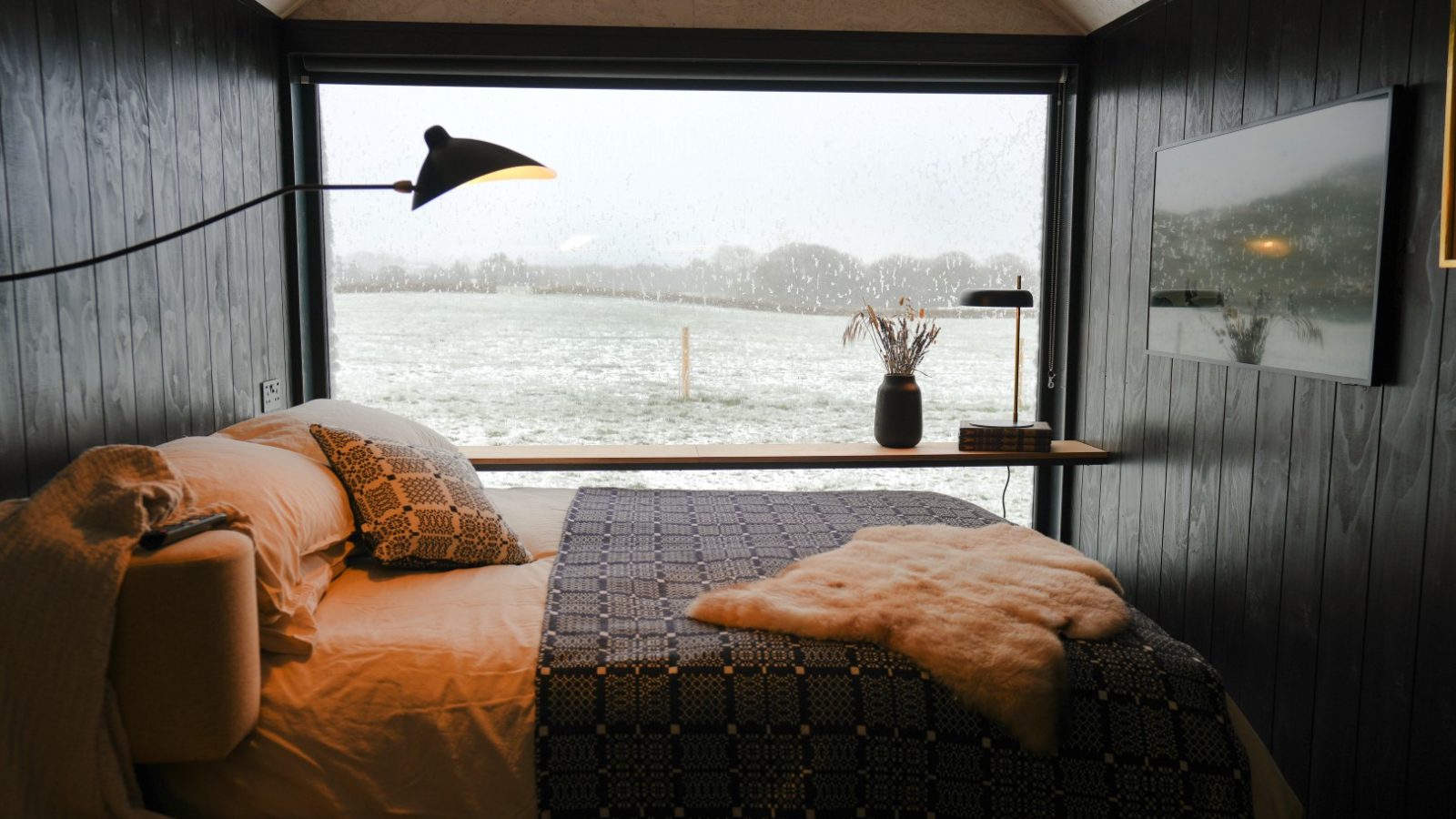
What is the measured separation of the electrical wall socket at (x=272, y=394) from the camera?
327 centimetres

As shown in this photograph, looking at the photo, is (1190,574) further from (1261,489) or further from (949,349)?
(949,349)

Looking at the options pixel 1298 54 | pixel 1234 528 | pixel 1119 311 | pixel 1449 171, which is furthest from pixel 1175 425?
pixel 1449 171

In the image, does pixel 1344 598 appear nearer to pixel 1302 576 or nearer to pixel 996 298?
pixel 1302 576

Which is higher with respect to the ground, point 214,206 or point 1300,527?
point 214,206

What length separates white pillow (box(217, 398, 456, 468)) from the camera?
233cm

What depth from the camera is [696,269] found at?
3906 millimetres

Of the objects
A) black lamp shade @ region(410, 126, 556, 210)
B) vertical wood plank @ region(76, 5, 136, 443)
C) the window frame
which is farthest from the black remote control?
the window frame

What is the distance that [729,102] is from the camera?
3.77 m

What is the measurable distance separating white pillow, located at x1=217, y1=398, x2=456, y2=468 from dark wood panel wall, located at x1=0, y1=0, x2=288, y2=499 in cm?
27

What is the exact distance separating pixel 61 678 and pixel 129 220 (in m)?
1.29

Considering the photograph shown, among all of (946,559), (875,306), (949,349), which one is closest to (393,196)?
(875,306)

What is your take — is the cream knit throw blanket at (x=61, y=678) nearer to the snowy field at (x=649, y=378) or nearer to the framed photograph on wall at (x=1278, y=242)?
the snowy field at (x=649, y=378)

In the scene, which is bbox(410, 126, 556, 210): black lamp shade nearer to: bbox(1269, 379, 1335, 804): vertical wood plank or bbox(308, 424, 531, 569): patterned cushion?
bbox(308, 424, 531, 569): patterned cushion

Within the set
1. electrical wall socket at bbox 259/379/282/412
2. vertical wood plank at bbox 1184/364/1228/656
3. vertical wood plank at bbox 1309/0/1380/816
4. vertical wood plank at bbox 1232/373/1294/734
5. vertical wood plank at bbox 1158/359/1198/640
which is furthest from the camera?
electrical wall socket at bbox 259/379/282/412
